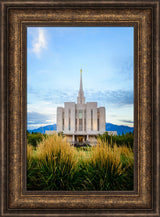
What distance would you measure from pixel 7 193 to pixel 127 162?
1.39m

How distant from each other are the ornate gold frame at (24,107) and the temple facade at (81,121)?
0.45 meters

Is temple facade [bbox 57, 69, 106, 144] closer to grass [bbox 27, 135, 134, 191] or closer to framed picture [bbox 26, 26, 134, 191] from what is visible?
framed picture [bbox 26, 26, 134, 191]

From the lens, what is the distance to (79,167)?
152 cm

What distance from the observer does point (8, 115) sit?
1.44m

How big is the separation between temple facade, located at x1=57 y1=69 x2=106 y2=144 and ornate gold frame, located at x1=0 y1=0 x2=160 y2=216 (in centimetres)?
45

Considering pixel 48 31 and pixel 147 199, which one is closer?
pixel 147 199

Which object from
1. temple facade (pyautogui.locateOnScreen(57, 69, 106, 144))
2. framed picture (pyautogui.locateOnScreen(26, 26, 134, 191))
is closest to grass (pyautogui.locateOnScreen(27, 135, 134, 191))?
framed picture (pyautogui.locateOnScreen(26, 26, 134, 191))

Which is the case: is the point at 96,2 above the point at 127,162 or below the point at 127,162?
above

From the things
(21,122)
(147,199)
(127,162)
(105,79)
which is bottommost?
(147,199)

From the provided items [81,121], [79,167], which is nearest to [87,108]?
[81,121]

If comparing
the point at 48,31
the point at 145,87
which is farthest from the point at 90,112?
the point at 48,31

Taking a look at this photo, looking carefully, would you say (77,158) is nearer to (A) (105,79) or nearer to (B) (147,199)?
(B) (147,199)

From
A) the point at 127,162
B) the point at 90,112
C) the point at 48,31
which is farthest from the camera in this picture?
the point at 90,112

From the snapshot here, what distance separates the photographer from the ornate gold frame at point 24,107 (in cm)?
139
